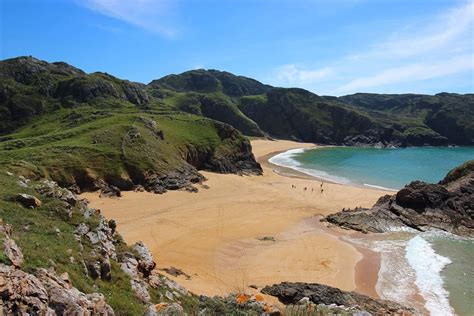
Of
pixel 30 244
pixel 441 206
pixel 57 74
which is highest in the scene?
pixel 57 74

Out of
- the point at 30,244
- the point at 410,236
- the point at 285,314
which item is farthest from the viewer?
the point at 410,236

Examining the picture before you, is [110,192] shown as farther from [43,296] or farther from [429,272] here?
[43,296]

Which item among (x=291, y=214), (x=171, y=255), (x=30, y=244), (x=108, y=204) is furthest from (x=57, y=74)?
(x=30, y=244)

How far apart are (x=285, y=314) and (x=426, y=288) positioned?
19.9 m

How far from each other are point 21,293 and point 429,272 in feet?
95.3

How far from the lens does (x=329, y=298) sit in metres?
23.6

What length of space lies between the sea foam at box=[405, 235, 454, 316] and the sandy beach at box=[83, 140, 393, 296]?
326 cm

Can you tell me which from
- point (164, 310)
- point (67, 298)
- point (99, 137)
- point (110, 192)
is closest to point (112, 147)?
point (99, 137)

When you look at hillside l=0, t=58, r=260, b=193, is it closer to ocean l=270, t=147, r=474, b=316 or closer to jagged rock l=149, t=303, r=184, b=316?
ocean l=270, t=147, r=474, b=316

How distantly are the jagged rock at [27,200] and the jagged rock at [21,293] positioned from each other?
8.09 meters

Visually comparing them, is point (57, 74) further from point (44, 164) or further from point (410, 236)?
point (410, 236)

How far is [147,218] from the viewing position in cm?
4250

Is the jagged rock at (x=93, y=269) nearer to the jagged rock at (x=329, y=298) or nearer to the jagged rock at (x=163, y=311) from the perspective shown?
the jagged rock at (x=163, y=311)

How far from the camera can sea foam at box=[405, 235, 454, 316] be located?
25469 mm
